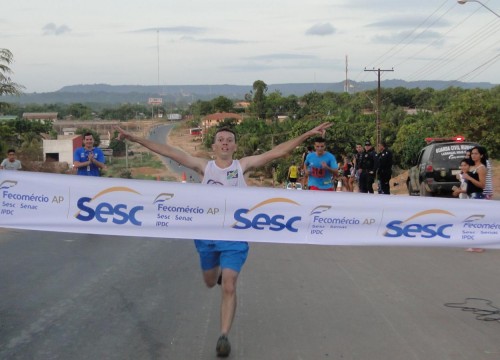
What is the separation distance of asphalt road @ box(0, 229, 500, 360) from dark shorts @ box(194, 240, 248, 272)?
2.08 feet

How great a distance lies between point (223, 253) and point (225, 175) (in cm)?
70

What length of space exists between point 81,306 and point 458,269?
220 inches

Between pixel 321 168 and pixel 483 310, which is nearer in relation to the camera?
pixel 483 310

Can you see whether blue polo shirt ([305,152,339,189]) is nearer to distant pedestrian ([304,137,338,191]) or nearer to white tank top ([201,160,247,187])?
Result: distant pedestrian ([304,137,338,191])

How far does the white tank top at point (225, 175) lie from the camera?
668cm

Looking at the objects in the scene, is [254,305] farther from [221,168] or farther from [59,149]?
[59,149]

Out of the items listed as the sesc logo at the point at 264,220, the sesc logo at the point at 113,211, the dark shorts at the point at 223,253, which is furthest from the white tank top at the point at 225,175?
the sesc logo at the point at 113,211

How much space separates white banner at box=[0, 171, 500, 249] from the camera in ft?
22.6

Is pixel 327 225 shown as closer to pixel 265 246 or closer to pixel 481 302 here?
pixel 481 302

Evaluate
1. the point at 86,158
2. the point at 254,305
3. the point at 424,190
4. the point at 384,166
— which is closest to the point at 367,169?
the point at 384,166

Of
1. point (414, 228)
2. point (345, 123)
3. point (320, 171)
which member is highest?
point (345, 123)

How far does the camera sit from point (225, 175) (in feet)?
22.0

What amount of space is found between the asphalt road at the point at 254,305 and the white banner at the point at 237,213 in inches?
33.2

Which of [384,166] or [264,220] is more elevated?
[384,166]
